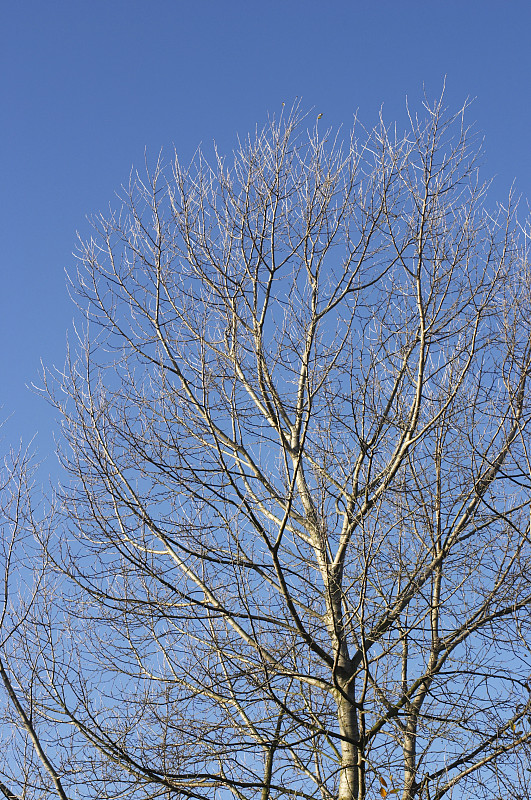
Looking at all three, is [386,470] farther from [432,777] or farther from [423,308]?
[432,777]

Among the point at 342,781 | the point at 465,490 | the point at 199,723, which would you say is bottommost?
the point at 342,781

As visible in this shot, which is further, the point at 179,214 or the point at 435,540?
the point at 179,214

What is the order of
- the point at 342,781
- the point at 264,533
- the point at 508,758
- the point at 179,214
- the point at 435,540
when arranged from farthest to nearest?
the point at 179,214 → the point at 435,540 → the point at 508,758 → the point at 342,781 → the point at 264,533

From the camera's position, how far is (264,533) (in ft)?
15.2

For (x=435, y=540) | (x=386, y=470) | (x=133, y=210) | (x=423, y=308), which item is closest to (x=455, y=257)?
(x=423, y=308)

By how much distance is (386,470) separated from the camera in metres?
5.72

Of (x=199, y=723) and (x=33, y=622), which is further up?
(x=33, y=622)

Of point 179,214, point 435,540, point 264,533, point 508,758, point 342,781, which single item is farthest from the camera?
point 179,214

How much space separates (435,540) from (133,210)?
343 centimetres

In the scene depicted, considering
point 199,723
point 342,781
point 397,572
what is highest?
point 397,572

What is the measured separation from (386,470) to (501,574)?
108 cm

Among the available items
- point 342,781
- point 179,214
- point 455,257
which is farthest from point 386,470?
point 179,214

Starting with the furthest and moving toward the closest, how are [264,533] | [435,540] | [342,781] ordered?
[435,540], [342,781], [264,533]

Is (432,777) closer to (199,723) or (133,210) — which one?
(199,723)
